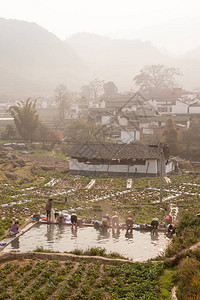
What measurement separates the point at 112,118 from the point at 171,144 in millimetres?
22519

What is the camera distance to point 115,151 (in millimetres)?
40750

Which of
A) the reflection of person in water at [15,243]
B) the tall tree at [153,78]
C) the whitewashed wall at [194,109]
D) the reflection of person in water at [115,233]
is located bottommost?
the reflection of person in water at [15,243]

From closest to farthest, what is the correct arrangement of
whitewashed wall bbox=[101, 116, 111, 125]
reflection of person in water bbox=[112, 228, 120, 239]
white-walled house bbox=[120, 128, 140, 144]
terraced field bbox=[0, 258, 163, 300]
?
1. terraced field bbox=[0, 258, 163, 300]
2. reflection of person in water bbox=[112, 228, 120, 239]
3. white-walled house bbox=[120, 128, 140, 144]
4. whitewashed wall bbox=[101, 116, 111, 125]

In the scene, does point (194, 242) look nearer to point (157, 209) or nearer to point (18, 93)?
point (157, 209)

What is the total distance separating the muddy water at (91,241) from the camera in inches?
615

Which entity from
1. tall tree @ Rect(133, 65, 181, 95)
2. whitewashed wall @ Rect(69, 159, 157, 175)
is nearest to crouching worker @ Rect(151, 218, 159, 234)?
whitewashed wall @ Rect(69, 159, 157, 175)

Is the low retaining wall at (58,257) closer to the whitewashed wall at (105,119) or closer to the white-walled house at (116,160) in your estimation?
the white-walled house at (116,160)

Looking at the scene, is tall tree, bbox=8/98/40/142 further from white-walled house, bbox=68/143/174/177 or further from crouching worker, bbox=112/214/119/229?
crouching worker, bbox=112/214/119/229

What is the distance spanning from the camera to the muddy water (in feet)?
51.2

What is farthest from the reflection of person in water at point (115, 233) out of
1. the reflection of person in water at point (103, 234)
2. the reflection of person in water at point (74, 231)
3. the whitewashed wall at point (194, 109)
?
the whitewashed wall at point (194, 109)

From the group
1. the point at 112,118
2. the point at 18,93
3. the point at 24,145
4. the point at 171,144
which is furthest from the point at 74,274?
the point at 18,93

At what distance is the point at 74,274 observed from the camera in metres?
12.2

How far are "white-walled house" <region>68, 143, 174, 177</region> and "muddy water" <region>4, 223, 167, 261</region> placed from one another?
20.8 meters

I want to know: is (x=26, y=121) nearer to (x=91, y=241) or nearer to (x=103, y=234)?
(x=103, y=234)
